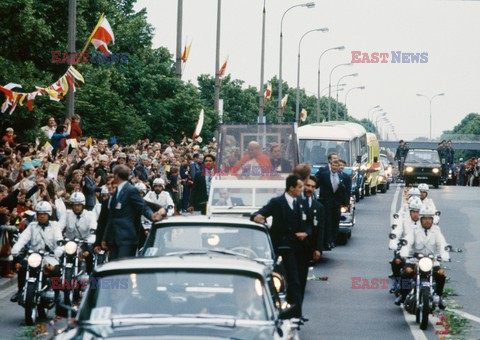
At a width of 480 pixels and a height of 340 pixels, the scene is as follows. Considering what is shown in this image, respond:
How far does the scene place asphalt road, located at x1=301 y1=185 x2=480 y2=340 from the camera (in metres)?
14.4

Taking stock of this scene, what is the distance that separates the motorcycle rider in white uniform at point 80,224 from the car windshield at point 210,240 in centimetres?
430

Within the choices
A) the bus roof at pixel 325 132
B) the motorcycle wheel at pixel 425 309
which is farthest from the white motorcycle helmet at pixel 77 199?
the bus roof at pixel 325 132

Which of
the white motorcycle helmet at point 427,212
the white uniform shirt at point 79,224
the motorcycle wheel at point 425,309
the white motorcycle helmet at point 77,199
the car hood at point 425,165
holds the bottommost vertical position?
the motorcycle wheel at point 425,309

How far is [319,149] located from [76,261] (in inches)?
826

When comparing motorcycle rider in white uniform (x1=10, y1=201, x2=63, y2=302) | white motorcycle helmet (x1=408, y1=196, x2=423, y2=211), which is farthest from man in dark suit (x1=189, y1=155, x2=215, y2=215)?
motorcycle rider in white uniform (x1=10, y1=201, x2=63, y2=302)

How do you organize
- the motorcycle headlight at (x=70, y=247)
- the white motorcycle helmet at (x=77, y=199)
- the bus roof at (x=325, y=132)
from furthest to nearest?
the bus roof at (x=325, y=132)
the white motorcycle helmet at (x=77, y=199)
the motorcycle headlight at (x=70, y=247)

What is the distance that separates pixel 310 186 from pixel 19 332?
180 inches

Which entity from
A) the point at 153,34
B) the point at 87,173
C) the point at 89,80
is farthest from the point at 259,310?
the point at 153,34

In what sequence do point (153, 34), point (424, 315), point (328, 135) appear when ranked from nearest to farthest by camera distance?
point (424, 315) < point (328, 135) < point (153, 34)

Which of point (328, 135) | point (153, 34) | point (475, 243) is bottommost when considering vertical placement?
point (475, 243)

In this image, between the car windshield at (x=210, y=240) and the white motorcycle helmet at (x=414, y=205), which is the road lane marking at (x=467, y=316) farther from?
the car windshield at (x=210, y=240)

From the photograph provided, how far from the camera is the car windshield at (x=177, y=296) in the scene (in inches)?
320

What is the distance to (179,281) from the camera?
8258mm

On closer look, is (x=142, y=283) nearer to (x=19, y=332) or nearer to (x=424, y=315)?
(x=19, y=332)
